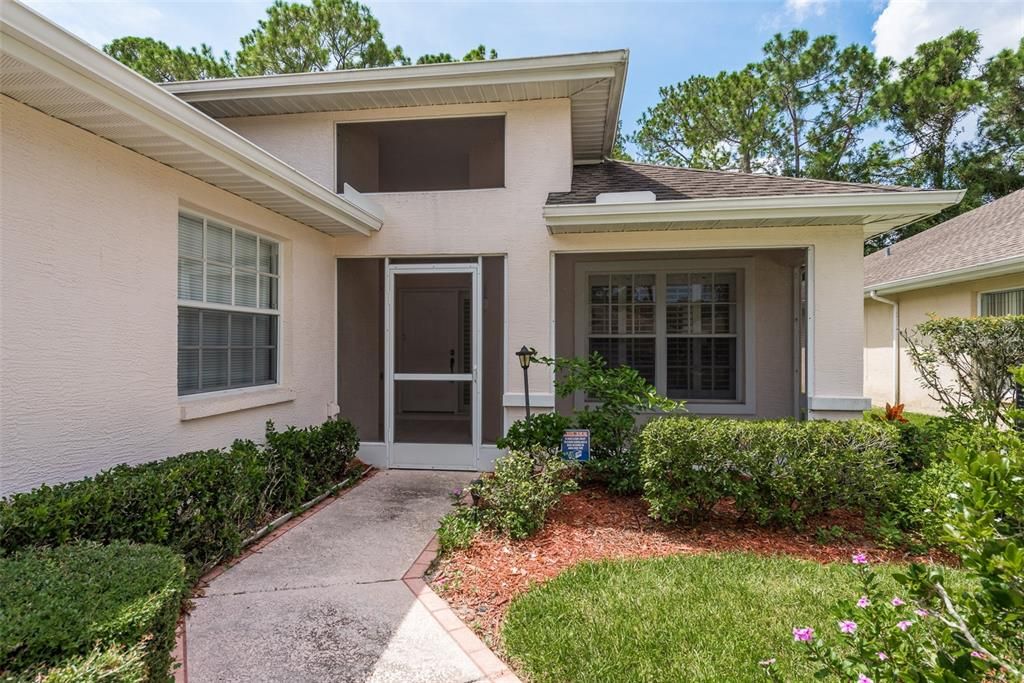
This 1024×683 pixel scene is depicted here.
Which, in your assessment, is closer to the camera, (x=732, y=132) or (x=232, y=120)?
(x=232, y=120)

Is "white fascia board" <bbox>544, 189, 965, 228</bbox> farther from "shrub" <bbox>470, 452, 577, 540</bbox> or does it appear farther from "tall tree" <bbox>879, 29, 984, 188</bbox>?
"tall tree" <bbox>879, 29, 984, 188</bbox>

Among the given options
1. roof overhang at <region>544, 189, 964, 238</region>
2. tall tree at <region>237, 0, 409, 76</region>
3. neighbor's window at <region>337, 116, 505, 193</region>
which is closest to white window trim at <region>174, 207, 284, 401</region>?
neighbor's window at <region>337, 116, 505, 193</region>

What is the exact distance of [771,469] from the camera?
430 cm

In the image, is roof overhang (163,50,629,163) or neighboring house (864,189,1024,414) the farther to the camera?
neighboring house (864,189,1024,414)

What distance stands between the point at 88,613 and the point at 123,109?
296 centimetres

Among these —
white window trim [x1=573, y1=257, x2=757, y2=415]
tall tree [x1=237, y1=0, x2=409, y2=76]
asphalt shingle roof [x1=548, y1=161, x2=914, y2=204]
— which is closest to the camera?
asphalt shingle roof [x1=548, y1=161, x2=914, y2=204]

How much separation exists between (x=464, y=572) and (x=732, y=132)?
2102 centimetres

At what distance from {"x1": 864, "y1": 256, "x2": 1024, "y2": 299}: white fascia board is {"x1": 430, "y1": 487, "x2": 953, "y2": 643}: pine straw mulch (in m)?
6.66

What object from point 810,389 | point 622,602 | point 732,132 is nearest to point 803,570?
point 622,602

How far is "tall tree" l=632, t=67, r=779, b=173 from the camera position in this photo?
19250 millimetres

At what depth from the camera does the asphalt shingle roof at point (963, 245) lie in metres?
9.27

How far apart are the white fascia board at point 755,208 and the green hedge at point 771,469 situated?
242 centimetres

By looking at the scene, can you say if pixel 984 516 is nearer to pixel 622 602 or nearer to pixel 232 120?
pixel 622 602

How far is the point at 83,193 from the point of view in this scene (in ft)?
11.5
